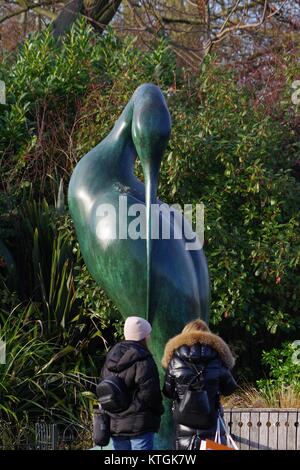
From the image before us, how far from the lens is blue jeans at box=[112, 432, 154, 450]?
17.9 feet

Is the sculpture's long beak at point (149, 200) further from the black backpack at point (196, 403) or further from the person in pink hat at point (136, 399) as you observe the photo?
the black backpack at point (196, 403)

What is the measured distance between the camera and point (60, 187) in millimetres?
9953

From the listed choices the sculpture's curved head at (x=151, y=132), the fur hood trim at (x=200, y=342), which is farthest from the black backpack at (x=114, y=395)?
the sculpture's curved head at (x=151, y=132)

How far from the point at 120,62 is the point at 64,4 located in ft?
13.6

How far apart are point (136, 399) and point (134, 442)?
0.24m

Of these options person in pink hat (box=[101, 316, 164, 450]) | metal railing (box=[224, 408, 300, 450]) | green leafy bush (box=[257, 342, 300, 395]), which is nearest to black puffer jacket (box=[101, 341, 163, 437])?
person in pink hat (box=[101, 316, 164, 450])

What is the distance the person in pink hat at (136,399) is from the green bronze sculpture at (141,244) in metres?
0.84

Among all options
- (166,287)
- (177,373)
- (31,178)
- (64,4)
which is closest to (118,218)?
(166,287)

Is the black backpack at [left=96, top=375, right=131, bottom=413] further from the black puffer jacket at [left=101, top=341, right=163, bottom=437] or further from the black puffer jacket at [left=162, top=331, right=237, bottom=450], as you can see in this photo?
the black puffer jacket at [left=162, top=331, right=237, bottom=450]

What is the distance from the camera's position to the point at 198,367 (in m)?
5.45

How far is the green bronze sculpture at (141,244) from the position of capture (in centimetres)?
632

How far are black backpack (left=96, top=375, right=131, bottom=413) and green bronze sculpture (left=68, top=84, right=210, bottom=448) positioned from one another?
93 cm

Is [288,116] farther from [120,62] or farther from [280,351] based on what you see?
[280,351]

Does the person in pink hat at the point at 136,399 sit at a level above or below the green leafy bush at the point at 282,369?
above
